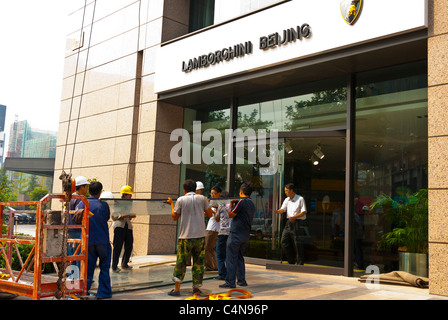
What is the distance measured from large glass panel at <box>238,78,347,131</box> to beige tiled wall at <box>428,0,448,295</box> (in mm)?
2573

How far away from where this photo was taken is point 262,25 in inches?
403

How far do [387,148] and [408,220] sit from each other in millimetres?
1573

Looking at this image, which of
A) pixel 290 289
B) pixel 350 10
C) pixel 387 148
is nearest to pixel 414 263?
pixel 387 148

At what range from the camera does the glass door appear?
1015cm

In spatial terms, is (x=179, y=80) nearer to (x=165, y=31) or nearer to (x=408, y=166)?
(x=165, y=31)

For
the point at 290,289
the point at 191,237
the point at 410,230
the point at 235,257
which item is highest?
the point at 410,230

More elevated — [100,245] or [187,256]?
[100,245]

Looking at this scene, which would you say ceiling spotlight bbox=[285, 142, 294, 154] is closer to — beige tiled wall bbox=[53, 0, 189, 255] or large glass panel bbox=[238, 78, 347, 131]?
large glass panel bbox=[238, 78, 347, 131]

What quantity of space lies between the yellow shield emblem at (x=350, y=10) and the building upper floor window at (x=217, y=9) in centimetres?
247

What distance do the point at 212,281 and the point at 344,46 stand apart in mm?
5174

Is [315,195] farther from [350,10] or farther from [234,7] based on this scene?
[234,7]

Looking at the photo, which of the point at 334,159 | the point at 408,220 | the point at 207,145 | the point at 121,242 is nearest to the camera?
the point at 408,220

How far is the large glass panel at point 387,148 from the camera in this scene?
8.86 metres

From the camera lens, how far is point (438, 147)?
725cm
